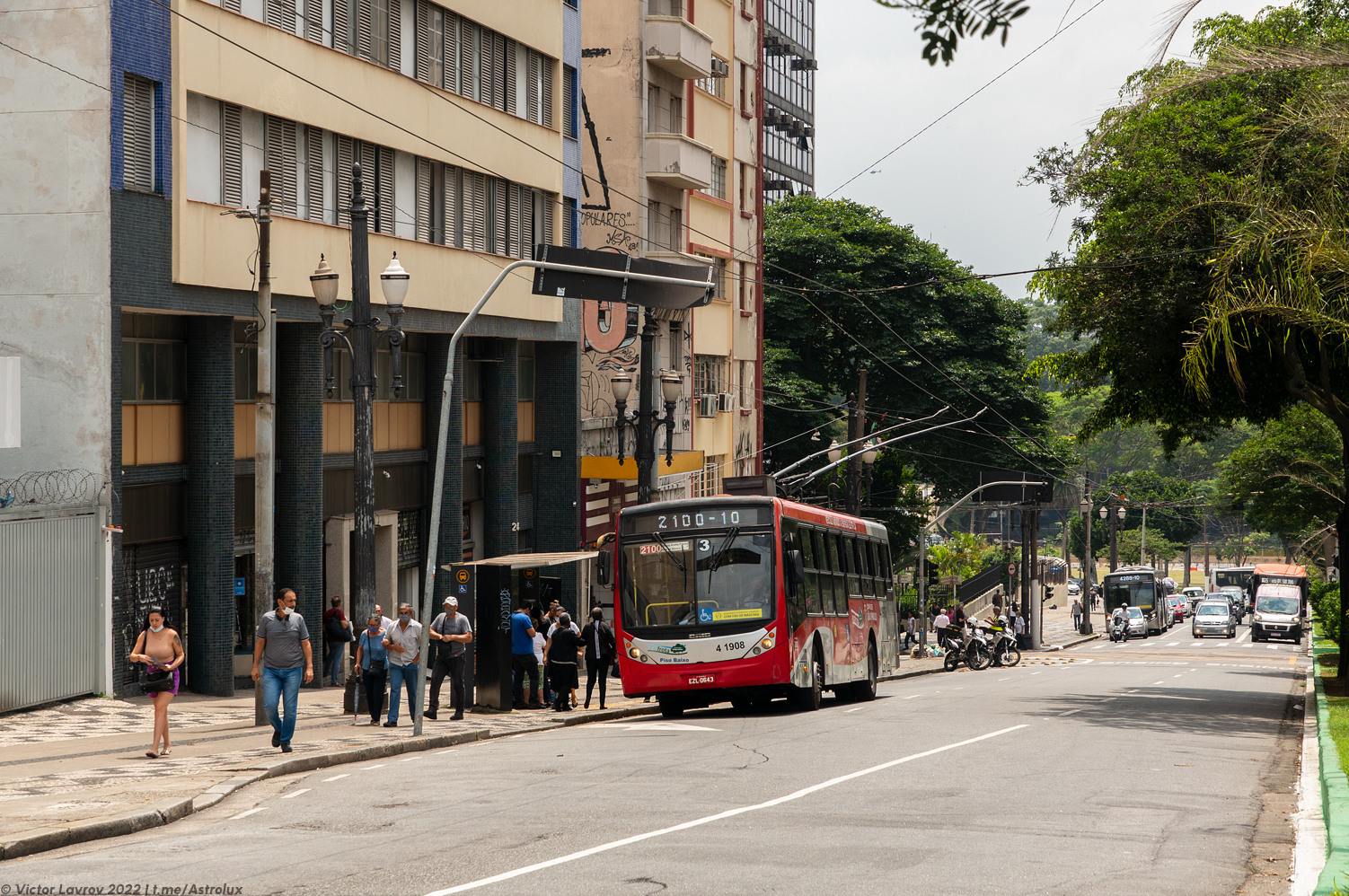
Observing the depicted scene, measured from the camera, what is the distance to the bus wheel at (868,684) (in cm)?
2747

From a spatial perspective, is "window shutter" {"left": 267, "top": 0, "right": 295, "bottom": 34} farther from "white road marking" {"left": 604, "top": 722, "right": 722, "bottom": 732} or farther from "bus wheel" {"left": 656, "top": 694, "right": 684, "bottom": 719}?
"white road marking" {"left": 604, "top": 722, "right": 722, "bottom": 732}

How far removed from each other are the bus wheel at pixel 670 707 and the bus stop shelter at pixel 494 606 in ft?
7.56

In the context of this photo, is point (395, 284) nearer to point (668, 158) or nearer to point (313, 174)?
point (313, 174)

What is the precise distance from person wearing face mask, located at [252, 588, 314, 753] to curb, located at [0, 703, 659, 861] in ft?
1.90

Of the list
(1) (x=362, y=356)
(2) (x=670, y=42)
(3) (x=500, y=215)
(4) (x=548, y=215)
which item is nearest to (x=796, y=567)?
(1) (x=362, y=356)

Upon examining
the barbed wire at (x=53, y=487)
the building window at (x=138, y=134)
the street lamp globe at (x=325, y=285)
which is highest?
the building window at (x=138, y=134)

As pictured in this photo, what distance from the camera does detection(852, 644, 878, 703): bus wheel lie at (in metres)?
27.5

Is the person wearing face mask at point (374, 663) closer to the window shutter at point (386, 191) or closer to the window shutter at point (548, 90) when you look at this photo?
the window shutter at point (386, 191)

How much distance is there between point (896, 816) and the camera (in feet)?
37.6

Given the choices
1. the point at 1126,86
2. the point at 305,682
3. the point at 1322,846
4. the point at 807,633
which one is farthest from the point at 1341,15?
the point at 305,682

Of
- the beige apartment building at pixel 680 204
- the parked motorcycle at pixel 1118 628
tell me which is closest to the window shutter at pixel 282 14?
the beige apartment building at pixel 680 204

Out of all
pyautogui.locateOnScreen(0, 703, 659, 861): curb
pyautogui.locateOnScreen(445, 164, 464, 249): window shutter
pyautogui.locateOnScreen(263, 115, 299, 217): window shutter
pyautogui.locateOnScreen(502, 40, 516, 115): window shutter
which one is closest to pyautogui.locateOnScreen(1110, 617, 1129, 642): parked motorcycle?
pyautogui.locateOnScreen(502, 40, 516, 115): window shutter

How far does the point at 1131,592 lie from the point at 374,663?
218 feet

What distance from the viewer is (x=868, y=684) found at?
2759 cm
